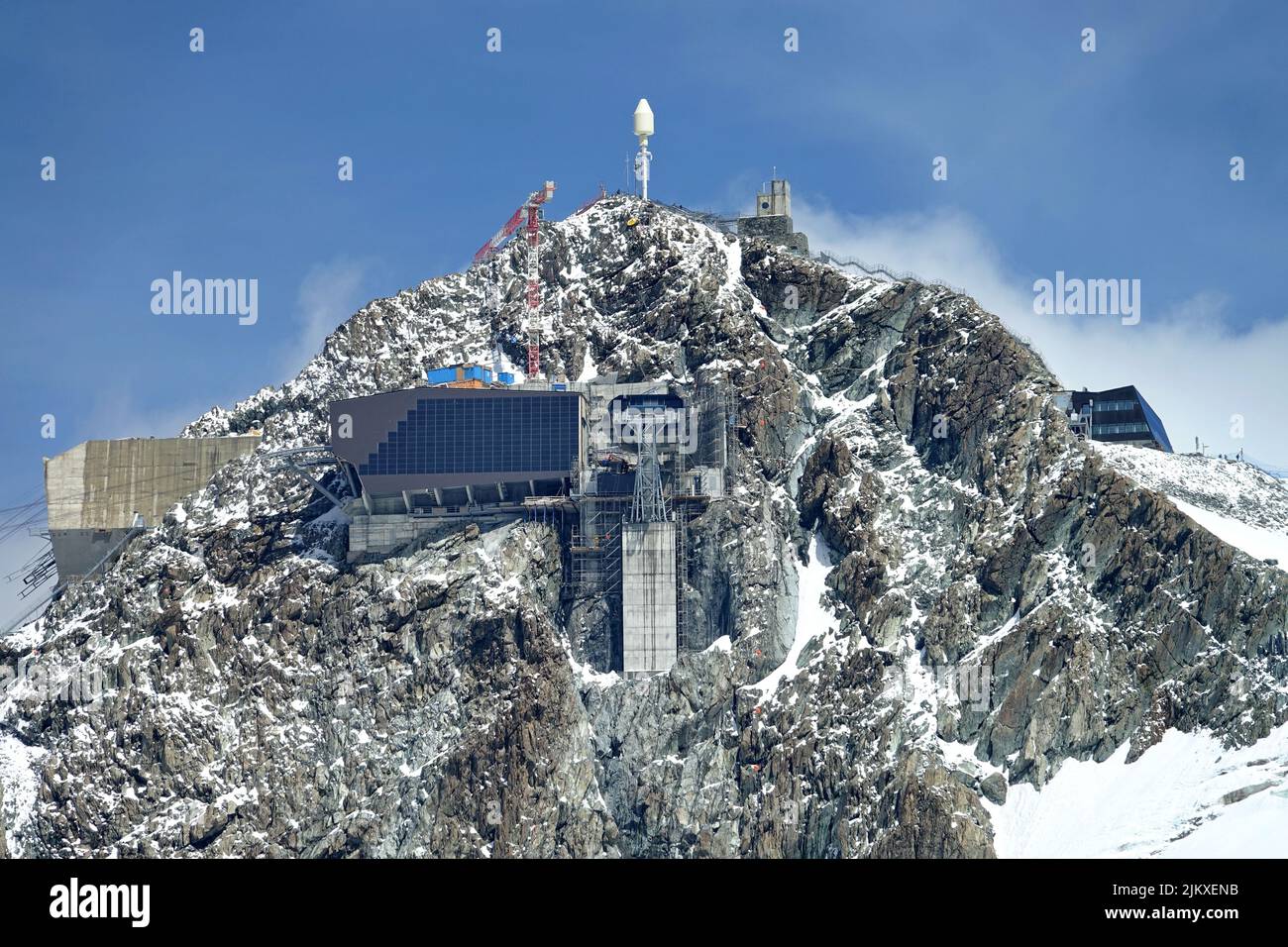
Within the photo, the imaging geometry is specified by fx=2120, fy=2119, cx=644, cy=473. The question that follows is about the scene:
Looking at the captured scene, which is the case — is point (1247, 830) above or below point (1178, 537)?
below
